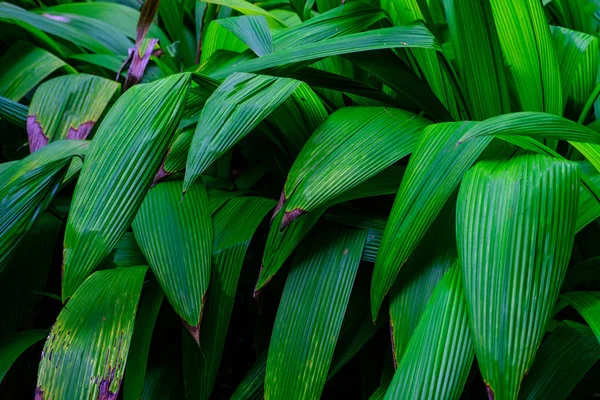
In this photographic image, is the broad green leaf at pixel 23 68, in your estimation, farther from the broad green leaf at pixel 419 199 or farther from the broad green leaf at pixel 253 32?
the broad green leaf at pixel 419 199

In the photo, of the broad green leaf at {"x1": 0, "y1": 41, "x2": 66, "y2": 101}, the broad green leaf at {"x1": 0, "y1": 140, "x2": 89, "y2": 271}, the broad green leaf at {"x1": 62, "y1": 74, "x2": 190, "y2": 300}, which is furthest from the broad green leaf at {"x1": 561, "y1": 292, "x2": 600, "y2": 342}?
the broad green leaf at {"x1": 0, "y1": 41, "x2": 66, "y2": 101}

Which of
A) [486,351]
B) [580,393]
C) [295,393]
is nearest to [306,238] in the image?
[295,393]

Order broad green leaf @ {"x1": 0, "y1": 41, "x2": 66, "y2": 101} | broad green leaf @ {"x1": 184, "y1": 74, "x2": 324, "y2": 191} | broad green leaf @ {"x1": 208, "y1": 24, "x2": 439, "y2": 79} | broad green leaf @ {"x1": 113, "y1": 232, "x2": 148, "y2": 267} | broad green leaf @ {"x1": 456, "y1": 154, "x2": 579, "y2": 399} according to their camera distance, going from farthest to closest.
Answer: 1. broad green leaf @ {"x1": 0, "y1": 41, "x2": 66, "y2": 101}
2. broad green leaf @ {"x1": 113, "y1": 232, "x2": 148, "y2": 267}
3. broad green leaf @ {"x1": 208, "y1": 24, "x2": 439, "y2": 79}
4. broad green leaf @ {"x1": 184, "y1": 74, "x2": 324, "y2": 191}
5. broad green leaf @ {"x1": 456, "y1": 154, "x2": 579, "y2": 399}

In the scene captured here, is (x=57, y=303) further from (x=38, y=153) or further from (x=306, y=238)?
(x=306, y=238)

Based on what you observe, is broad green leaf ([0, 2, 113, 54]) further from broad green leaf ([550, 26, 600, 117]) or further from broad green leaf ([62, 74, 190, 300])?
broad green leaf ([550, 26, 600, 117])

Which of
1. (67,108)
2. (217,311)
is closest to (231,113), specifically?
(217,311)

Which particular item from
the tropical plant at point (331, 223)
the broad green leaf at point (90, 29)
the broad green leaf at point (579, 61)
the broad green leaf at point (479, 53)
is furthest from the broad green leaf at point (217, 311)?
the broad green leaf at point (90, 29)

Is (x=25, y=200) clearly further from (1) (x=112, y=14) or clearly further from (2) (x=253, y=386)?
(1) (x=112, y=14)

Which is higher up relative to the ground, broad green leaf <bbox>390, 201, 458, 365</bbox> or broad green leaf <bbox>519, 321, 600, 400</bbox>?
broad green leaf <bbox>390, 201, 458, 365</bbox>
